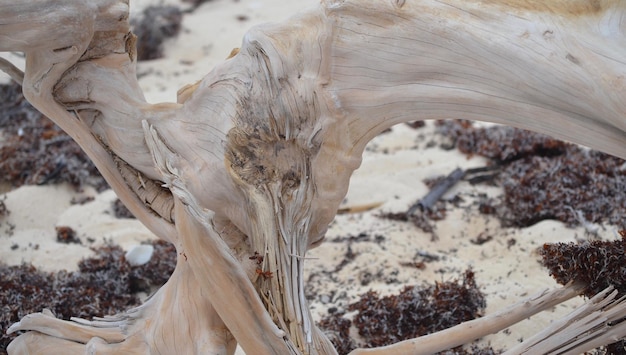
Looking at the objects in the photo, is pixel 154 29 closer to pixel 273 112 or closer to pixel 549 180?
pixel 549 180

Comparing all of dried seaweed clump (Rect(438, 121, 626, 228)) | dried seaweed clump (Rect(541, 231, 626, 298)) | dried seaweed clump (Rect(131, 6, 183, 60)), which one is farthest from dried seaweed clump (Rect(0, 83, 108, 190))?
dried seaweed clump (Rect(541, 231, 626, 298))

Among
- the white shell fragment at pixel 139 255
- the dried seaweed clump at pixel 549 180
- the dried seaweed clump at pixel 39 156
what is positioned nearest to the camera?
the white shell fragment at pixel 139 255

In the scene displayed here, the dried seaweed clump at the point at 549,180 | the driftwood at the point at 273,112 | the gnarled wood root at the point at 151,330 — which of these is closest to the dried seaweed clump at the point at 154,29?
the dried seaweed clump at the point at 549,180

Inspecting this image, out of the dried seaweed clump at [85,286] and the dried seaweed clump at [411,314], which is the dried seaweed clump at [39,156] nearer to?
the dried seaweed clump at [85,286]

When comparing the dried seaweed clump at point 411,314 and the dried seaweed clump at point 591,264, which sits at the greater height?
the dried seaweed clump at point 591,264

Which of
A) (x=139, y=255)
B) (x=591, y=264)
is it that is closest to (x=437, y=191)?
(x=139, y=255)

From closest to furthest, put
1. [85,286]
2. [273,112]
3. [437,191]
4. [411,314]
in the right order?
[273,112] → [411,314] → [85,286] → [437,191]
